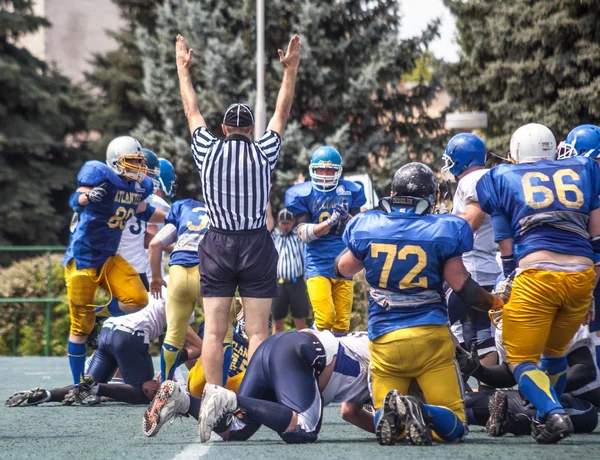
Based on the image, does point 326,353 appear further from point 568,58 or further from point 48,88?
point 48,88

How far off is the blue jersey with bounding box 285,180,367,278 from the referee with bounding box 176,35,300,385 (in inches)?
110

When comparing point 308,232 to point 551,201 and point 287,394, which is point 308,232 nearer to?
point 551,201

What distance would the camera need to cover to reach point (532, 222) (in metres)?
5.78

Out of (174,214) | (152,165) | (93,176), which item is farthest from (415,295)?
(152,165)

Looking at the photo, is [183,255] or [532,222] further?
[183,255]

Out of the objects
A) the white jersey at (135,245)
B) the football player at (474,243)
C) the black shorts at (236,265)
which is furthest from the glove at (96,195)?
the football player at (474,243)

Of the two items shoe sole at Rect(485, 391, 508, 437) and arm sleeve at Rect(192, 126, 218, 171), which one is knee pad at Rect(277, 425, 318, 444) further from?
arm sleeve at Rect(192, 126, 218, 171)

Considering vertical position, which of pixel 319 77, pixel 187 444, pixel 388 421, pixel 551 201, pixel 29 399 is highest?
pixel 319 77

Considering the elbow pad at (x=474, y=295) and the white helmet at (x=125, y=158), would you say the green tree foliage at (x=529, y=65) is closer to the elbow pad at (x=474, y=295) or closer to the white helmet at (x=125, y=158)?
the white helmet at (x=125, y=158)

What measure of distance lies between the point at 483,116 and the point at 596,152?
7.43m

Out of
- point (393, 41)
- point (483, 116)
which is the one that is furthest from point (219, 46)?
point (483, 116)

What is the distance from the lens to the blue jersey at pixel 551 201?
5.73m

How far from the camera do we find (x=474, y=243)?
740 cm

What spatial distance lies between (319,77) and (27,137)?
21.4 feet
